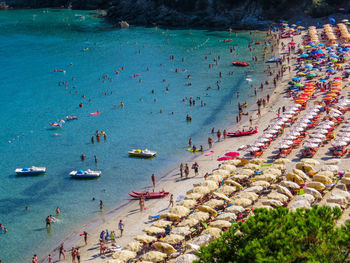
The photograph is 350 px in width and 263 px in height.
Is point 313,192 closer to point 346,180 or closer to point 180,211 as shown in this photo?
point 346,180

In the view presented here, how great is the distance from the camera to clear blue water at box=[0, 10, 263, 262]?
4188cm

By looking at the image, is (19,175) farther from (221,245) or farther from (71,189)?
(221,245)

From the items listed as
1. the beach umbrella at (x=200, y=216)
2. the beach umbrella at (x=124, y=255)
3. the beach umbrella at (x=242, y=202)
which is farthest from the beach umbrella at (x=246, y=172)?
the beach umbrella at (x=124, y=255)

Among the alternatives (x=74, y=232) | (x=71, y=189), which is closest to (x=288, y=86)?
(x=71, y=189)

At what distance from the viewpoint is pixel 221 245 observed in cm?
2342

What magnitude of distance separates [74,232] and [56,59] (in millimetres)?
61258

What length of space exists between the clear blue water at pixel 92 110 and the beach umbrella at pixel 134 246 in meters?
7.85

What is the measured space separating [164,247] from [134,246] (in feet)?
7.03

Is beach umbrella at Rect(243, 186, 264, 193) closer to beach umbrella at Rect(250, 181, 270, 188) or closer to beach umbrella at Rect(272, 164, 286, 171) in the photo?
beach umbrella at Rect(250, 181, 270, 188)

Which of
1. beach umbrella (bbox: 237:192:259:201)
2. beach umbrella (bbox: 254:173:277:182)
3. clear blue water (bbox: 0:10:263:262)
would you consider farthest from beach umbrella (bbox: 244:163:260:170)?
clear blue water (bbox: 0:10:263:262)

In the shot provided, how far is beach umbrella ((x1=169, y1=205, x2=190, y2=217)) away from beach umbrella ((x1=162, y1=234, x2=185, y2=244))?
302 centimetres

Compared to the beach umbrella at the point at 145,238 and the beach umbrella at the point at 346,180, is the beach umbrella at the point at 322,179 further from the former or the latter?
the beach umbrella at the point at 145,238

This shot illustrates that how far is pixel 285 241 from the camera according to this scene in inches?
860

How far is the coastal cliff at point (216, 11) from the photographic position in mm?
101463
